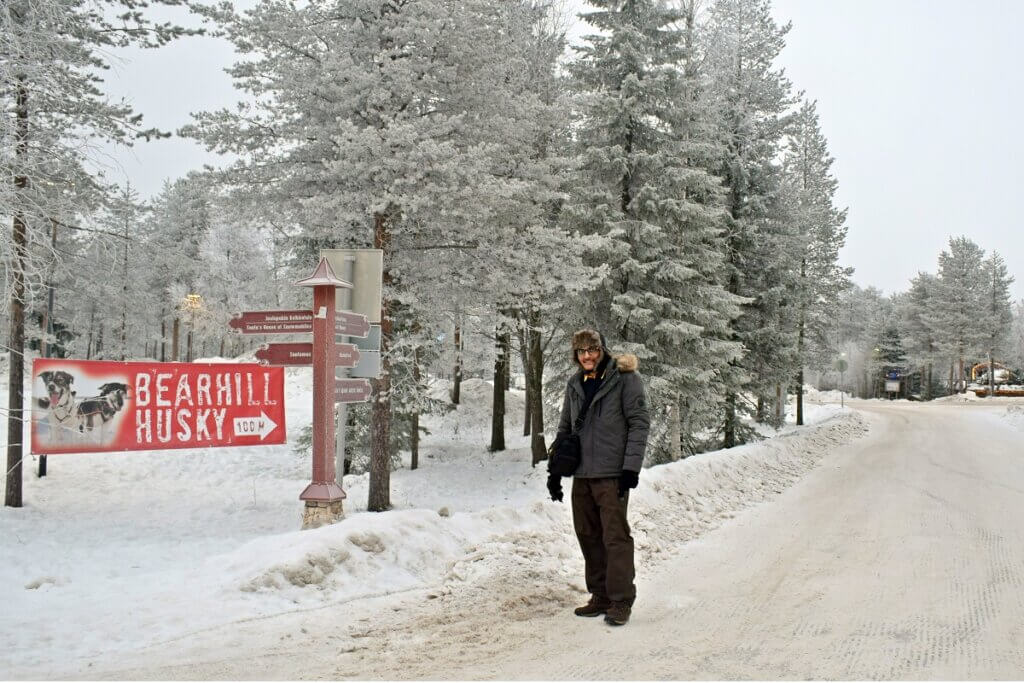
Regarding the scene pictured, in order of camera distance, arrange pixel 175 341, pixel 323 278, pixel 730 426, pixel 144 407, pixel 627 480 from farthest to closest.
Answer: pixel 175 341
pixel 730 426
pixel 144 407
pixel 323 278
pixel 627 480

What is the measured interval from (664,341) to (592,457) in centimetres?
1096

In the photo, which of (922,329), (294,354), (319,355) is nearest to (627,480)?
(319,355)

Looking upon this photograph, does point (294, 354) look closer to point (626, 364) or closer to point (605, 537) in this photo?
point (626, 364)

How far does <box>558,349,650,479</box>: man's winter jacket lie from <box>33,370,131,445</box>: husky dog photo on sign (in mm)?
8231

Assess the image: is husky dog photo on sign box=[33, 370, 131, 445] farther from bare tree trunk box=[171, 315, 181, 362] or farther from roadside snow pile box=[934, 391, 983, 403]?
roadside snow pile box=[934, 391, 983, 403]

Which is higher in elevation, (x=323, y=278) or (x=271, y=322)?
(x=323, y=278)

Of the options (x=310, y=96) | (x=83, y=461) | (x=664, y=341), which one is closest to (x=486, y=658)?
(x=310, y=96)

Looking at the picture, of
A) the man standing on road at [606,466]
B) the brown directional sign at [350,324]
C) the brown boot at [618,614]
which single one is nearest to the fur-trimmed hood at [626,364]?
the man standing on road at [606,466]

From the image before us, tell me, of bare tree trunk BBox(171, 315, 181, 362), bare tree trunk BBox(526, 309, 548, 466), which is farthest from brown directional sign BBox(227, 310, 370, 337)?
bare tree trunk BBox(171, 315, 181, 362)

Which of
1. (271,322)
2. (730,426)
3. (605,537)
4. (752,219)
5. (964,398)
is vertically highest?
(752,219)

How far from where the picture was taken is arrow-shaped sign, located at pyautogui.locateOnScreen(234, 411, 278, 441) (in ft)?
35.4

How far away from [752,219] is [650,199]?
23.0ft

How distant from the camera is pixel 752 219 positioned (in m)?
20.9

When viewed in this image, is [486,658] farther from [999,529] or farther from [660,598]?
[999,529]
